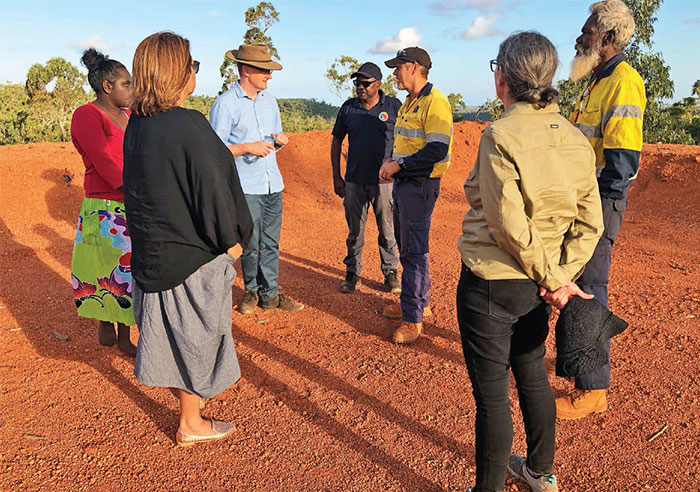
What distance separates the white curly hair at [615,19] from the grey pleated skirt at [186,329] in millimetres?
2476

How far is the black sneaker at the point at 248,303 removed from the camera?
4.87 metres

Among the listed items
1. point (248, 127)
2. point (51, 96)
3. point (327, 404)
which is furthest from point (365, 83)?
point (51, 96)

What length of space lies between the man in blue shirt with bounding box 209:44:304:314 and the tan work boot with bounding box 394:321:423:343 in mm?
1249

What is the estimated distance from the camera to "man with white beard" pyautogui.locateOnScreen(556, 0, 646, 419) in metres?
2.83

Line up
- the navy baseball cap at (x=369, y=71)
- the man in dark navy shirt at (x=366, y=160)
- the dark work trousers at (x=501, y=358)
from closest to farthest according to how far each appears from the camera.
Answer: the dark work trousers at (x=501, y=358) → the navy baseball cap at (x=369, y=71) → the man in dark navy shirt at (x=366, y=160)

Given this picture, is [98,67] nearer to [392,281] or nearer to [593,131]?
[593,131]

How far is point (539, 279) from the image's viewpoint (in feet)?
6.67

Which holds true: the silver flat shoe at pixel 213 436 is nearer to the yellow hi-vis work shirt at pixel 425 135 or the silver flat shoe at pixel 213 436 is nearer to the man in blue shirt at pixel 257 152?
the man in blue shirt at pixel 257 152

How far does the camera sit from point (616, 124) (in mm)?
2830

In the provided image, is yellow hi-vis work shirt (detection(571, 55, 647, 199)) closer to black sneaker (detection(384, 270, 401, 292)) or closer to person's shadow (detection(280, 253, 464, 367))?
person's shadow (detection(280, 253, 464, 367))

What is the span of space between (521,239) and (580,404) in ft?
5.74

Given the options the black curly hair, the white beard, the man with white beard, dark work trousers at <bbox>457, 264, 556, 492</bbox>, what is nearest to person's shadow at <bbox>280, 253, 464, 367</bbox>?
the man with white beard

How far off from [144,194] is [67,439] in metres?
1.66

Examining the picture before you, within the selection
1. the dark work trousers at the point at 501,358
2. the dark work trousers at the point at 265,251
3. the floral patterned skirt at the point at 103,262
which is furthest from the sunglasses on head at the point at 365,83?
the dark work trousers at the point at 501,358
